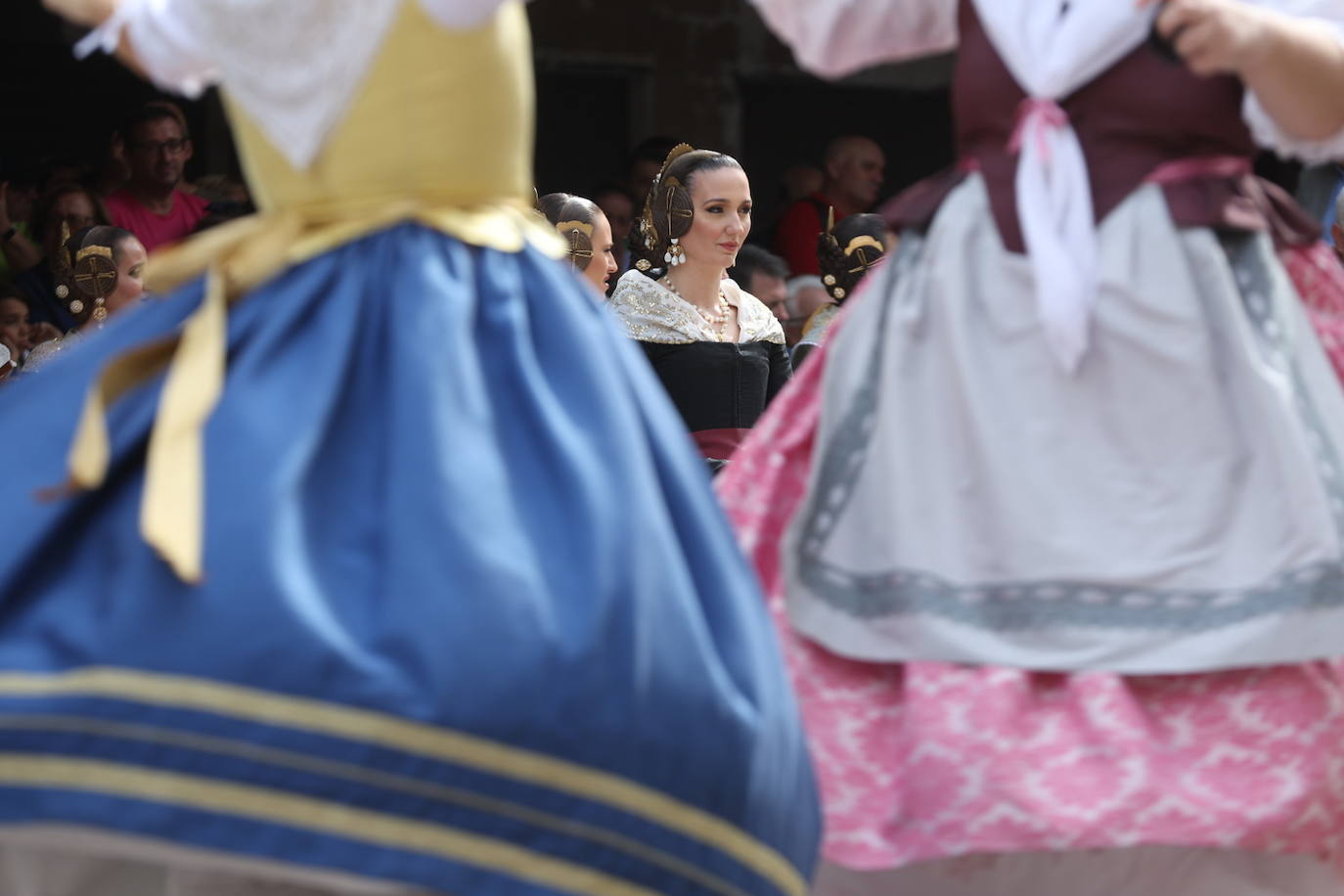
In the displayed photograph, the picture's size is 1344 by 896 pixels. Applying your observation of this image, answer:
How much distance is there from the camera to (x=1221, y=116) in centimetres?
235

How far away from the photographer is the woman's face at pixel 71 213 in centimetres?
554

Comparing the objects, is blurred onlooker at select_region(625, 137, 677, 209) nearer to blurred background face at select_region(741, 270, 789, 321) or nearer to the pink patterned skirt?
→ blurred background face at select_region(741, 270, 789, 321)

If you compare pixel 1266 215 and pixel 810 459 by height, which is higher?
pixel 1266 215

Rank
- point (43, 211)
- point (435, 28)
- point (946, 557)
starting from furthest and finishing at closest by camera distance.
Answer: point (43, 211), point (946, 557), point (435, 28)

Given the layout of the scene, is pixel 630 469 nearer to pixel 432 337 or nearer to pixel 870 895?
pixel 432 337

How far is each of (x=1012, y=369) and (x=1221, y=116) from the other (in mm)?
369

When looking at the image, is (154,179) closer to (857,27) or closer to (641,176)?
(641,176)

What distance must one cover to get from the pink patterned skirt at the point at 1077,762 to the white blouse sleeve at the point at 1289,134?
0.57 m

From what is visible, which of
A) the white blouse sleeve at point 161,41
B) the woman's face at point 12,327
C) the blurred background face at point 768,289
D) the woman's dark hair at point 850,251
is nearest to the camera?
the white blouse sleeve at point 161,41

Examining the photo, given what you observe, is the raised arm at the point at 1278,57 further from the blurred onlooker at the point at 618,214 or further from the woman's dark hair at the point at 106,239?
the blurred onlooker at the point at 618,214

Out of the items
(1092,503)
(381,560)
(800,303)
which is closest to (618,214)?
(800,303)

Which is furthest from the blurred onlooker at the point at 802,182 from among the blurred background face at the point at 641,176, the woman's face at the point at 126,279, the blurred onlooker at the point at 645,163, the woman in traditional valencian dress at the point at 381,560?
the woman in traditional valencian dress at the point at 381,560

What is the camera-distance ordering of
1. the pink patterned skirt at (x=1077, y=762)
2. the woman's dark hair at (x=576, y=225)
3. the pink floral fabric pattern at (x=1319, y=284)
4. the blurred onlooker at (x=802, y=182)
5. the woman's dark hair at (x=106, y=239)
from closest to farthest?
the pink patterned skirt at (x=1077, y=762) → the pink floral fabric pattern at (x=1319, y=284) → the woman's dark hair at (x=576, y=225) → the woman's dark hair at (x=106, y=239) → the blurred onlooker at (x=802, y=182)

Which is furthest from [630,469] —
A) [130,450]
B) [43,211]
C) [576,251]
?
[43,211]
